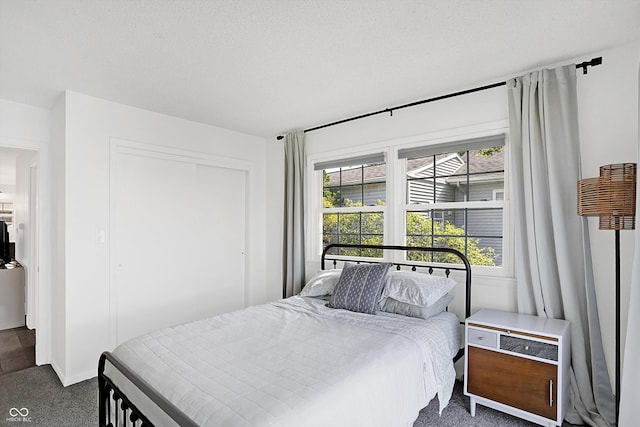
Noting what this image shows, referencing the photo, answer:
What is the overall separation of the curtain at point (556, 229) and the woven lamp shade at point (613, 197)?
0.28 m

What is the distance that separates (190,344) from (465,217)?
2424 millimetres

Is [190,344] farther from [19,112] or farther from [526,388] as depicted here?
[19,112]

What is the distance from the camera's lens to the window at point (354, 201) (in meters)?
3.73

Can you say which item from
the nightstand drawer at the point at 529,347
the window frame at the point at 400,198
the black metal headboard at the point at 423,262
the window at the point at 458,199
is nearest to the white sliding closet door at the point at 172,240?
the window frame at the point at 400,198

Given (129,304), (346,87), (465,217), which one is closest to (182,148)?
(129,304)

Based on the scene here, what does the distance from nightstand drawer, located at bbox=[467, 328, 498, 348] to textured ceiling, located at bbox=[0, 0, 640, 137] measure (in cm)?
191

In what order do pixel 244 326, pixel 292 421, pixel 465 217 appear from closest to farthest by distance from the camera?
1. pixel 292 421
2. pixel 244 326
3. pixel 465 217

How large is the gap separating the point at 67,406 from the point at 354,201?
3.05m

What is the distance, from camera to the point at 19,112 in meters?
3.35

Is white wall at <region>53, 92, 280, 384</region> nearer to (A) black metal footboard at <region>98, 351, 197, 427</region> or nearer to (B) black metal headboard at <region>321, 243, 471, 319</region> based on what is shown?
(A) black metal footboard at <region>98, 351, 197, 427</region>

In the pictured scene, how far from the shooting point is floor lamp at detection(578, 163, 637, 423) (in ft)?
6.72

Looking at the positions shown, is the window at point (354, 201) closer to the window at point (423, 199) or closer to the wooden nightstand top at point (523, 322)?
the window at point (423, 199)

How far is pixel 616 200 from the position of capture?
2061 millimetres

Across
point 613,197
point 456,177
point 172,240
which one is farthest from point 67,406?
point 613,197
